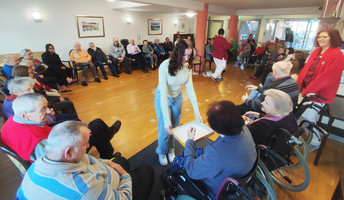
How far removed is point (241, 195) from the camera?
3.01 feet

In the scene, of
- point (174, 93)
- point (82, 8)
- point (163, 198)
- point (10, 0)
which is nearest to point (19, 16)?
point (10, 0)

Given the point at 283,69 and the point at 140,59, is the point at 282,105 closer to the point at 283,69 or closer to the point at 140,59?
the point at 283,69

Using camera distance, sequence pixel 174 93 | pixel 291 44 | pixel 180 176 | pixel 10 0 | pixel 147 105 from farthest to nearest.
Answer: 1. pixel 291 44
2. pixel 10 0
3. pixel 147 105
4. pixel 174 93
5. pixel 180 176

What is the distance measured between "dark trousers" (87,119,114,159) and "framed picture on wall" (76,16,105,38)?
16.8 feet

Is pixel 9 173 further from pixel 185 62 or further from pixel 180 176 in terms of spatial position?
pixel 185 62

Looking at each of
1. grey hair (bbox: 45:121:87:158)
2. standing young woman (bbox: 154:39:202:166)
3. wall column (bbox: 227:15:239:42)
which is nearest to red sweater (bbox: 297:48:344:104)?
standing young woman (bbox: 154:39:202:166)

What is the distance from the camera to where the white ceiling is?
5126 mm

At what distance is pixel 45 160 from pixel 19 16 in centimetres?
569

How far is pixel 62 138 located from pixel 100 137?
3.41 feet

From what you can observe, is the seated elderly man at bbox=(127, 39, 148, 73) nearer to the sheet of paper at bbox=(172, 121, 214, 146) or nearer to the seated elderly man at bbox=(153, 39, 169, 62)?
the seated elderly man at bbox=(153, 39, 169, 62)

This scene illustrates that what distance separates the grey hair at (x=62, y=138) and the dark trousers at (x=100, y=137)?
3.06 ft

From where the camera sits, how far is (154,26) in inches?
323

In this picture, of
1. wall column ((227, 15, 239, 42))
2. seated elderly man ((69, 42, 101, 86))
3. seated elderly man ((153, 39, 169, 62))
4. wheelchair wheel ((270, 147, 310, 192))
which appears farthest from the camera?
wall column ((227, 15, 239, 42))

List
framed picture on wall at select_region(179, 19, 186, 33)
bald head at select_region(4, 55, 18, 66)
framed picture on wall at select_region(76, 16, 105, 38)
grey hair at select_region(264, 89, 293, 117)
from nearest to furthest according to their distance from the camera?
grey hair at select_region(264, 89, 293, 117) → bald head at select_region(4, 55, 18, 66) → framed picture on wall at select_region(76, 16, 105, 38) → framed picture on wall at select_region(179, 19, 186, 33)
